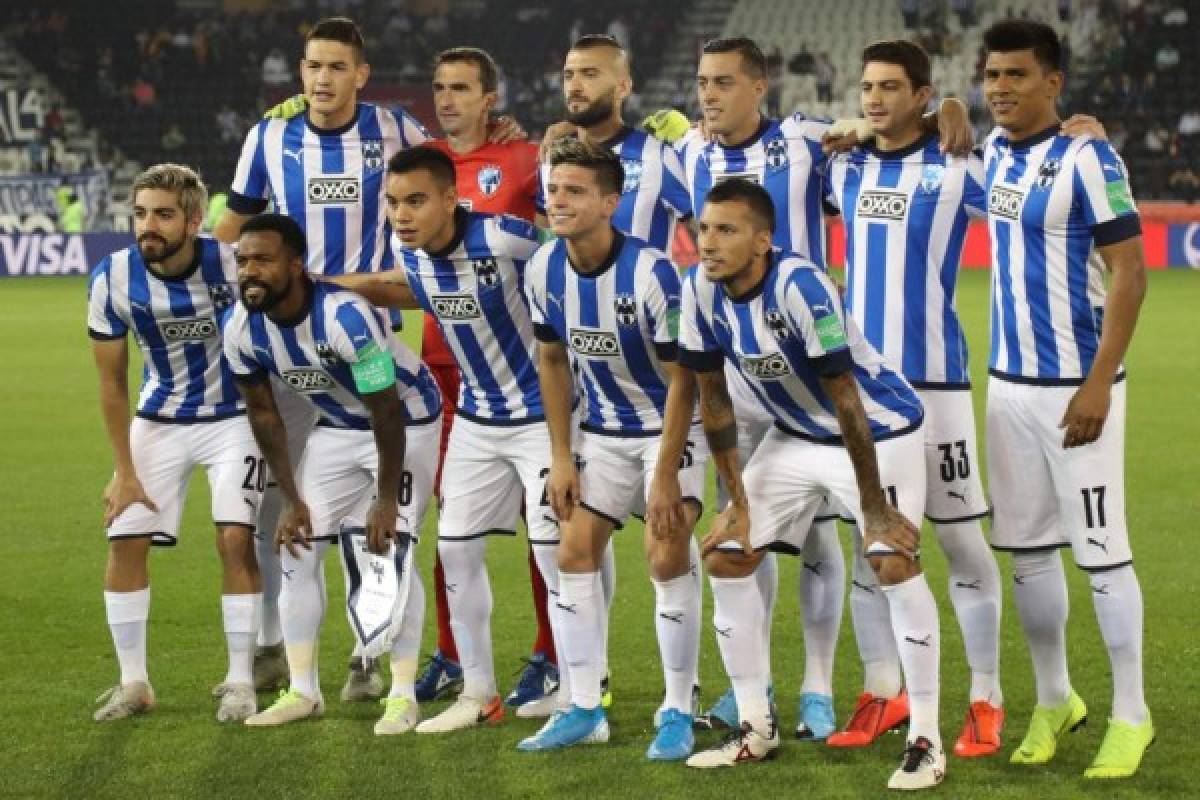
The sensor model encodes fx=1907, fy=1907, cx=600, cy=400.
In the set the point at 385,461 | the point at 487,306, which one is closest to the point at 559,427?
the point at 487,306

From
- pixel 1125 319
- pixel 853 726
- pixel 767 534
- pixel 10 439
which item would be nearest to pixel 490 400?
pixel 767 534

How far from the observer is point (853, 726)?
667 centimetres

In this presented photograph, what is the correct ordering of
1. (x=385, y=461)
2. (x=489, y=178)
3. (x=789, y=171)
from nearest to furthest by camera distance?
1. (x=385, y=461)
2. (x=789, y=171)
3. (x=489, y=178)

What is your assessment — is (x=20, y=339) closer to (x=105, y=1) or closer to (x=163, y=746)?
(x=163, y=746)

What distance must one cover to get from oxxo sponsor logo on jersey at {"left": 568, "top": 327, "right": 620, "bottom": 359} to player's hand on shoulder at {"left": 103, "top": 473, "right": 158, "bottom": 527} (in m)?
1.84

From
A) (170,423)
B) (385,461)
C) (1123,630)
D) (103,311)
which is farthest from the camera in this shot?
(170,423)

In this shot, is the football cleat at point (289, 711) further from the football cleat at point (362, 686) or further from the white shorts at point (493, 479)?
the white shorts at point (493, 479)

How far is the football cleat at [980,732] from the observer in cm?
641

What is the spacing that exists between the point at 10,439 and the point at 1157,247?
20.2 meters

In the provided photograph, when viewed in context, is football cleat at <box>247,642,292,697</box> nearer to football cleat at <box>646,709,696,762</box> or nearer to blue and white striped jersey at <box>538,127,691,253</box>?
football cleat at <box>646,709,696,762</box>

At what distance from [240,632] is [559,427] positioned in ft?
5.03

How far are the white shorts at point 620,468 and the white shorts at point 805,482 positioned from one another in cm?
29

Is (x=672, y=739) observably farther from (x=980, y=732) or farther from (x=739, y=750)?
(x=980, y=732)

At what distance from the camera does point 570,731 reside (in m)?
6.64
